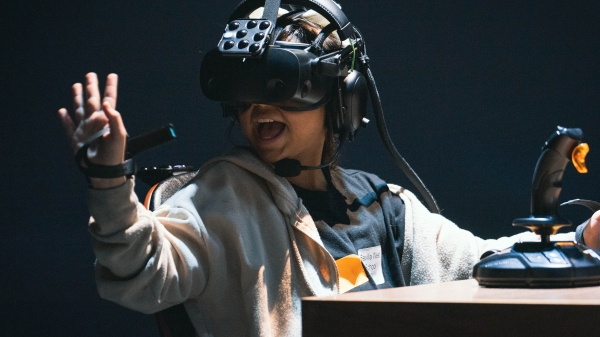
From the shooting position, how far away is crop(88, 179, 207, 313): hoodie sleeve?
91cm

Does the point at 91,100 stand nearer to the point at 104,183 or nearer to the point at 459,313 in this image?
the point at 104,183

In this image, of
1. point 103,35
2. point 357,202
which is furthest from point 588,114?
point 103,35

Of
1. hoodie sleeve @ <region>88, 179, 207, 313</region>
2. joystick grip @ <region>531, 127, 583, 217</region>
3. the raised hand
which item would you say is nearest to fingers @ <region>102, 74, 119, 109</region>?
the raised hand

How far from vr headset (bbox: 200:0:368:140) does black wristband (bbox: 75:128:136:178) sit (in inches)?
12.9

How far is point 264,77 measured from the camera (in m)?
1.18

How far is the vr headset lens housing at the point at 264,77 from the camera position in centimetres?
118

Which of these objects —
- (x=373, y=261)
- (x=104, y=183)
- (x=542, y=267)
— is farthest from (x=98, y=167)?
(x=373, y=261)

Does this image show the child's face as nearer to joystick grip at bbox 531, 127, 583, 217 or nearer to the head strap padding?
the head strap padding

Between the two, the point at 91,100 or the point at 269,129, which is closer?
the point at 91,100

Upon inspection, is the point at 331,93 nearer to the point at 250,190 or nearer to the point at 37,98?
the point at 250,190

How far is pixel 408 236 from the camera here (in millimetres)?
1471

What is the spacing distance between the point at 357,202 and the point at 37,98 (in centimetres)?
80

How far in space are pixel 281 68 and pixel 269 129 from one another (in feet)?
0.57

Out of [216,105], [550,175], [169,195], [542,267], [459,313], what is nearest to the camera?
[459,313]
